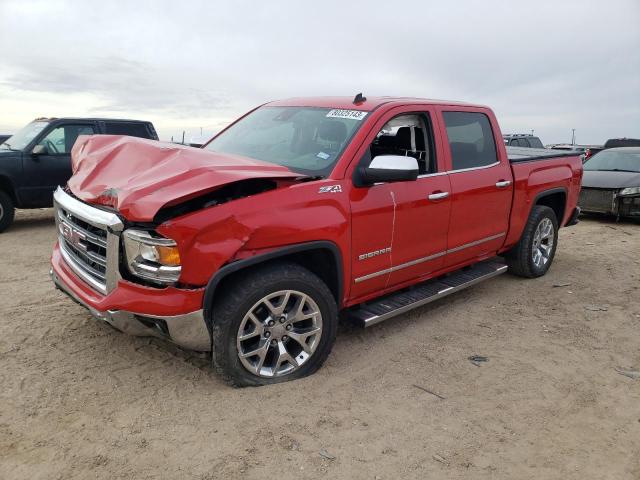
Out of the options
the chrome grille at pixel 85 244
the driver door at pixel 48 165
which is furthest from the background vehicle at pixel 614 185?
the driver door at pixel 48 165

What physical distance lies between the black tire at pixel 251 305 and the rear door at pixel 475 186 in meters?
1.59

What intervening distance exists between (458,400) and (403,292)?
50.0 inches

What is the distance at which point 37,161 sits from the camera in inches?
348

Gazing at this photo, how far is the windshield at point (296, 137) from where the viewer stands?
3.88 meters

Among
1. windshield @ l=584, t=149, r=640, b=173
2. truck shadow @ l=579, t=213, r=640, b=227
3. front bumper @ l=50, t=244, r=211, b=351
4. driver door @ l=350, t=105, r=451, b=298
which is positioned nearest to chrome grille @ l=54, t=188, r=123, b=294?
front bumper @ l=50, t=244, r=211, b=351

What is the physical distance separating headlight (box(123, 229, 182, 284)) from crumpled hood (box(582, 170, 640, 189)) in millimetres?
9278

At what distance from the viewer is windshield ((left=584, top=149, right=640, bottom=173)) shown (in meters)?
10.5

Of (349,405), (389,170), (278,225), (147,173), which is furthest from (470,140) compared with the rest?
(147,173)

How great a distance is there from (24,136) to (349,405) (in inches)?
333

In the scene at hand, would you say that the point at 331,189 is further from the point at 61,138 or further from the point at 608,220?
the point at 608,220

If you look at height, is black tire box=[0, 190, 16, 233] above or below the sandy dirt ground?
above

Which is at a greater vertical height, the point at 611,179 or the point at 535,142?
the point at 535,142

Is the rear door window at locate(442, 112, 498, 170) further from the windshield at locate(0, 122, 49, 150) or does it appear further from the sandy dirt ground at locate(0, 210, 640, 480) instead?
the windshield at locate(0, 122, 49, 150)

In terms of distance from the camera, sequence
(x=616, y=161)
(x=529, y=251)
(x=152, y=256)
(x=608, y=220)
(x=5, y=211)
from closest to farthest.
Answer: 1. (x=152, y=256)
2. (x=529, y=251)
3. (x=5, y=211)
4. (x=608, y=220)
5. (x=616, y=161)
